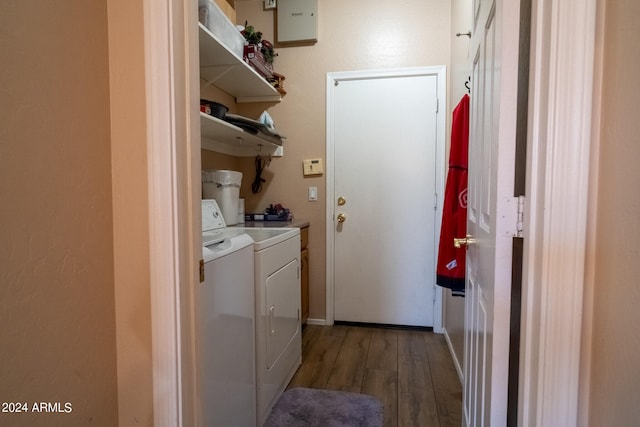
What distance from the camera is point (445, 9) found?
2447 mm

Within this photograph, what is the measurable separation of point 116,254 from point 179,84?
0.41 m

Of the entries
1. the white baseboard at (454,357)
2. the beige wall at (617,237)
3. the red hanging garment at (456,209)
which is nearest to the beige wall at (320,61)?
the white baseboard at (454,357)

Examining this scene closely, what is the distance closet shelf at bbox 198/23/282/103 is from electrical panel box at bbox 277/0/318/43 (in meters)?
0.50

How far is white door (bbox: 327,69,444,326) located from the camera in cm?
255

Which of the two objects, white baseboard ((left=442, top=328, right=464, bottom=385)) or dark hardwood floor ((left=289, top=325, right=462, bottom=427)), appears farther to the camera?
white baseboard ((left=442, top=328, right=464, bottom=385))

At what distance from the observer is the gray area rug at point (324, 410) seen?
1.54 meters

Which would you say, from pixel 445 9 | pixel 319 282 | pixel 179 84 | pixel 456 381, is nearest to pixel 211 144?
pixel 319 282

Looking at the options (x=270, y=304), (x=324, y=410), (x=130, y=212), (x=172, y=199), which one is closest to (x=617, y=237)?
(x=172, y=199)

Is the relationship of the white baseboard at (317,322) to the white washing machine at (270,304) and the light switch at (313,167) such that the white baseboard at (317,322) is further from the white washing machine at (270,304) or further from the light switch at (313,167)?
the light switch at (313,167)

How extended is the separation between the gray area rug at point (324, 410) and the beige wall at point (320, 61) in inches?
40.4

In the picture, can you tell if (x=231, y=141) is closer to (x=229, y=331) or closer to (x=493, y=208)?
(x=229, y=331)

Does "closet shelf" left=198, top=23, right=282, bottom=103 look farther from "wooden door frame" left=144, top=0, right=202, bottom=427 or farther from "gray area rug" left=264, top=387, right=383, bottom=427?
"gray area rug" left=264, top=387, right=383, bottom=427

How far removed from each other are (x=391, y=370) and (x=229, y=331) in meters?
1.30

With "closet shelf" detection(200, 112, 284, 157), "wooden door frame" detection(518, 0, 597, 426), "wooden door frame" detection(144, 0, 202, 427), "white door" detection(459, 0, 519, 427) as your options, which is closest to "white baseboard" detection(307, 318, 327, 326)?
"closet shelf" detection(200, 112, 284, 157)
